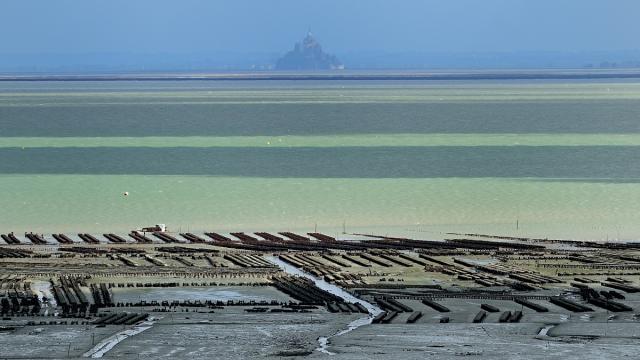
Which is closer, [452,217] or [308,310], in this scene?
[308,310]

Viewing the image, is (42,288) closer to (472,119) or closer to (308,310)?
(308,310)

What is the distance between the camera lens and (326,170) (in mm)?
79812

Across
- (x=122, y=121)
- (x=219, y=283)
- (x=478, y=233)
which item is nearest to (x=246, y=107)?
(x=122, y=121)

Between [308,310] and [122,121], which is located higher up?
[122,121]

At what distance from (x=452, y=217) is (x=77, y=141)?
49.7 m

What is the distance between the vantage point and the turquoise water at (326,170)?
58.9 meters

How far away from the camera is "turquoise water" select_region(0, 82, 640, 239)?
193 ft

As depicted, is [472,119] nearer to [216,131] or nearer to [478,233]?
[216,131]

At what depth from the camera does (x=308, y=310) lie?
37.3 meters

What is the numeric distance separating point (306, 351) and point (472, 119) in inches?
3951

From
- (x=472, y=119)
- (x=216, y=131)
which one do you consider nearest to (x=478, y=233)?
(x=216, y=131)

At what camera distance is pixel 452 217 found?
59219 millimetres

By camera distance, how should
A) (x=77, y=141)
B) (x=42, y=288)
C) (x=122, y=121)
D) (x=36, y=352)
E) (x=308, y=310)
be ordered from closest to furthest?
(x=36, y=352) → (x=308, y=310) → (x=42, y=288) → (x=77, y=141) → (x=122, y=121)

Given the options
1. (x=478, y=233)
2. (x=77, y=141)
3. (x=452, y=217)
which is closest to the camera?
(x=478, y=233)
